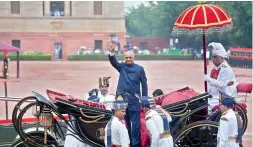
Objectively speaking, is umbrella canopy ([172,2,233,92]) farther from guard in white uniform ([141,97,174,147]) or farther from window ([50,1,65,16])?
window ([50,1,65,16])

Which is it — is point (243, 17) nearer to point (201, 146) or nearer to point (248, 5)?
point (248, 5)

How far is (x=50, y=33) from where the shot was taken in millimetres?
47594

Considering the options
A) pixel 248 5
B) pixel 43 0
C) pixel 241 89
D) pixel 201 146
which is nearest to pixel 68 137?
pixel 201 146

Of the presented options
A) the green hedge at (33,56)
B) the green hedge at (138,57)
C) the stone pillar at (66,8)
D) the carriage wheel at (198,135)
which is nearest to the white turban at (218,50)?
the carriage wheel at (198,135)

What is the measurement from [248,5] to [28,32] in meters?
18.5

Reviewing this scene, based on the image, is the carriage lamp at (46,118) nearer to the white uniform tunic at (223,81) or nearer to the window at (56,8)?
the white uniform tunic at (223,81)

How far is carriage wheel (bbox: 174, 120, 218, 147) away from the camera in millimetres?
6934

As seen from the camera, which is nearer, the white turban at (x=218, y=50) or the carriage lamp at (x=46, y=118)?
the carriage lamp at (x=46, y=118)

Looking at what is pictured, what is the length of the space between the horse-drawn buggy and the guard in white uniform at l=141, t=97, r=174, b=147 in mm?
312

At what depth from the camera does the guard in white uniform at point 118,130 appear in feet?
19.3

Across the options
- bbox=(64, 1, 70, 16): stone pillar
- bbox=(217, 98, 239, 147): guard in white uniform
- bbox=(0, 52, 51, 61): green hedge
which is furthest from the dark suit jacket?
bbox=(64, 1, 70, 16): stone pillar

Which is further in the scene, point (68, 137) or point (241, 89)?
point (241, 89)

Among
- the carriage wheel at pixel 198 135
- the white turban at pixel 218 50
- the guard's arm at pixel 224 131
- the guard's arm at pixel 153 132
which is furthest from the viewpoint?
the white turban at pixel 218 50

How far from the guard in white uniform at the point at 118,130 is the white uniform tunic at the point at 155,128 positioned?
458 millimetres
